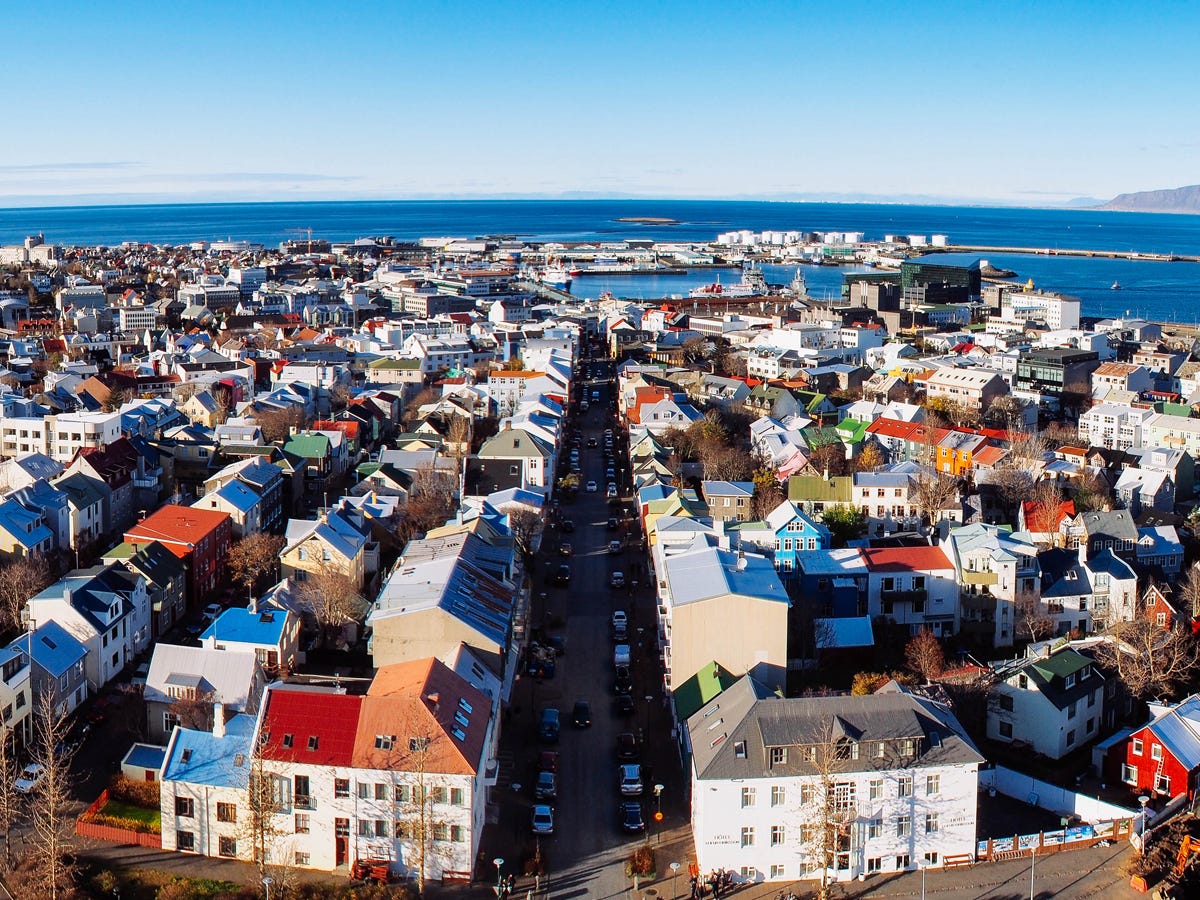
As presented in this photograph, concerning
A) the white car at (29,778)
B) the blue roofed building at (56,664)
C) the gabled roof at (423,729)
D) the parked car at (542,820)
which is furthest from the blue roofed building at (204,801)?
the blue roofed building at (56,664)

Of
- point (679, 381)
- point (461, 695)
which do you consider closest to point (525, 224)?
point (679, 381)

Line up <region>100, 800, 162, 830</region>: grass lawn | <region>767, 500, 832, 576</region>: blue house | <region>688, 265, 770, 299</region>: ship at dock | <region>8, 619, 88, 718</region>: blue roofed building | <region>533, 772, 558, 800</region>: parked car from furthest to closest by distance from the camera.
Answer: <region>688, 265, 770, 299</region>: ship at dock
<region>767, 500, 832, 576</region>: blue house
<region>8, 619, 88, 718</region>: blue roofed building
<region>533, 772, 558, 800</region>: parked car
<region>100, 800, 162, 830</region>: grass lawn

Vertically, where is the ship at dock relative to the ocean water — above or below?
below

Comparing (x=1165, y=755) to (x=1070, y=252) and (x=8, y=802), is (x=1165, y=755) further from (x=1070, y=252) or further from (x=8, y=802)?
(x=1070, y=252)

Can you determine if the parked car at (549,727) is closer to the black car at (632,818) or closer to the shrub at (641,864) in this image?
the black car at (632,818)

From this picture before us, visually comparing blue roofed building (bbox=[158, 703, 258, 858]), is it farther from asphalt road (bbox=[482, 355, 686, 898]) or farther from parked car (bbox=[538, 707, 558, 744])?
parked car (bbox=[538, 707, 558, 744])

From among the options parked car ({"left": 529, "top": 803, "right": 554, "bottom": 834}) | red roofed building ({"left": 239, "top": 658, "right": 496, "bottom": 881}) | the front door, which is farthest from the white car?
parked car ({"left": 529, "top": 803, "right": 554, "bottom": 834})
